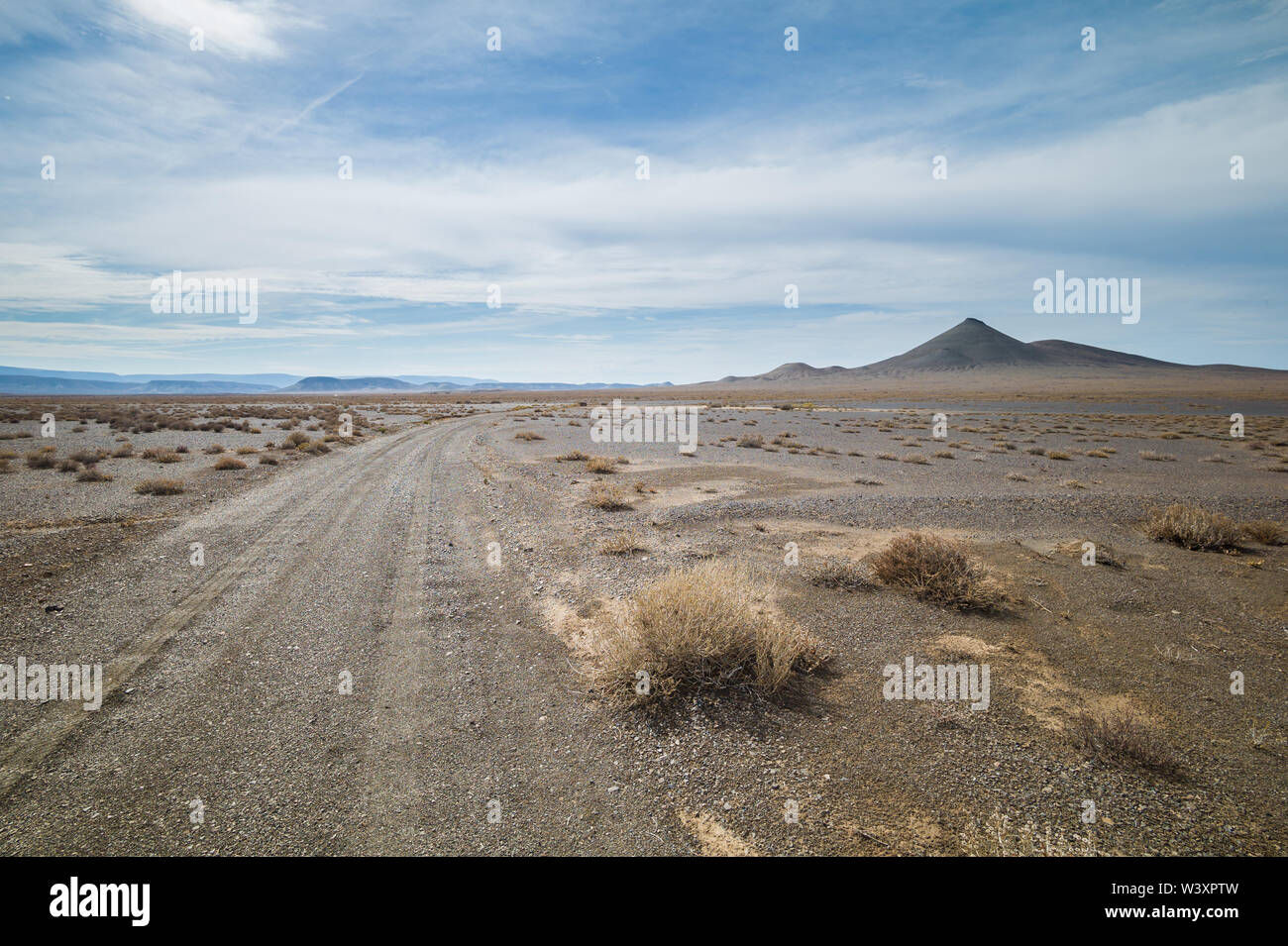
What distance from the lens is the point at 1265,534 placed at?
9.33m

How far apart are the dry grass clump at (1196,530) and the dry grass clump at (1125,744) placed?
7.41m

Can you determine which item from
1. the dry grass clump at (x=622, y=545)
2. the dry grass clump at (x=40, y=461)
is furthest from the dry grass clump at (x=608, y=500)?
the dry grass clump at (x=40, y=461)

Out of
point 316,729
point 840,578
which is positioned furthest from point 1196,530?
point 316,729

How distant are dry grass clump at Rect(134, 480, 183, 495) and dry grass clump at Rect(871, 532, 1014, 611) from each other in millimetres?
16282

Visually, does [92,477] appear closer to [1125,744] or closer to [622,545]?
[622,545]

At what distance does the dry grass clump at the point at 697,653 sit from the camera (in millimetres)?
4746

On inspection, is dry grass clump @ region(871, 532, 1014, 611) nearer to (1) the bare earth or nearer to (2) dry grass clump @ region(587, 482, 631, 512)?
(1) the bare earth

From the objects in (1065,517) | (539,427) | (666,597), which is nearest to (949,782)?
(666,597)

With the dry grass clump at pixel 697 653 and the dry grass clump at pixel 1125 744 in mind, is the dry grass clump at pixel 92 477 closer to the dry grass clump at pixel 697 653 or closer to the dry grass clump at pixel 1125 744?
the dry grass clump at pixel 697 653

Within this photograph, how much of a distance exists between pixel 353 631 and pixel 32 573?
554 centimetres

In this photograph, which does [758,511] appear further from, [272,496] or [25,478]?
[25,478]

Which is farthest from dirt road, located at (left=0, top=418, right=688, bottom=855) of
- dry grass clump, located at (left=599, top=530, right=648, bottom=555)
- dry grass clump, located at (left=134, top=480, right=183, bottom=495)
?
dry grass clump, located at (left=134, top=480, right=183, bottom=495)

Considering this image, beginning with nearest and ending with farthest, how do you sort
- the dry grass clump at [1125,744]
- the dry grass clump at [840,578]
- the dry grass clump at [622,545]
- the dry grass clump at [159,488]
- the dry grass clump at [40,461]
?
1. the dry grass clump at [1125,744]
2. the dry grass clump at [840,578]
3. the dry grass clump at [622,545]
4. the dry grass clump at [159,488]
5. the dry grass clump at [40,461]
